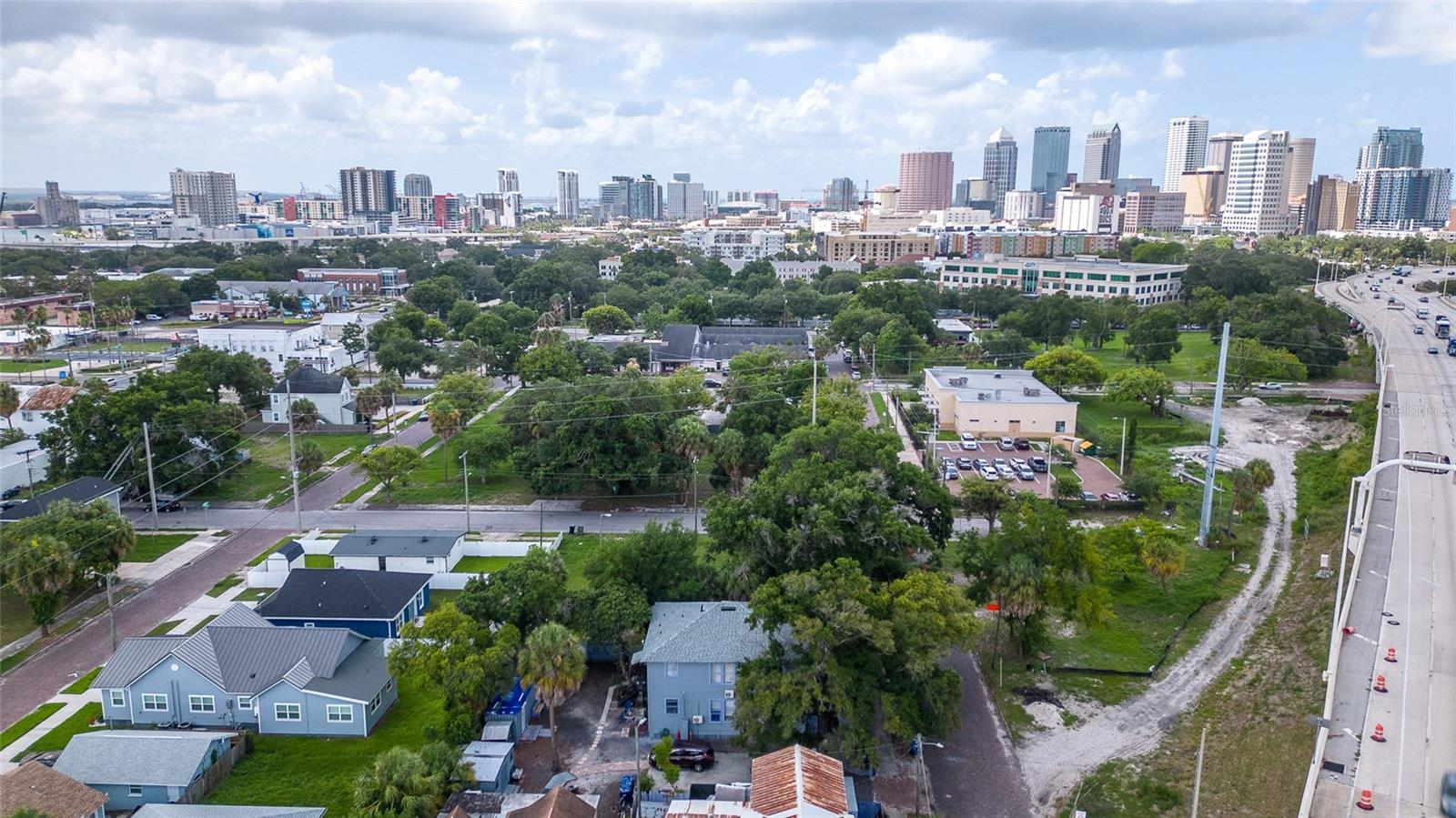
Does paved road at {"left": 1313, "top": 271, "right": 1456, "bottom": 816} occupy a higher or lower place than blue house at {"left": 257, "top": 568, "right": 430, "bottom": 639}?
higher

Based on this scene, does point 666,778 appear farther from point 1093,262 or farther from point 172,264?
point 172,264

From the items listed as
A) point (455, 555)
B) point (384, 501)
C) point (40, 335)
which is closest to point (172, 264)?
point (40, 335)

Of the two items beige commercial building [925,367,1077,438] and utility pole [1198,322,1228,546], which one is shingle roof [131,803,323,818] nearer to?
utility pole [1198,322,1228,546]

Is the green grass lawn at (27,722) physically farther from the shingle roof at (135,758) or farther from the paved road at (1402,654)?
the paved road at (1402,654)

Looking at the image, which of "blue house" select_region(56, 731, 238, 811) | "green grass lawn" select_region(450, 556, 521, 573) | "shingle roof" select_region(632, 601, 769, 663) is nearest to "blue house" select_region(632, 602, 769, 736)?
"shingle roof" select_region(632, 601, 769, 663)

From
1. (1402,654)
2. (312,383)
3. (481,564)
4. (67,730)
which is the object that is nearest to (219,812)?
(67,730)
